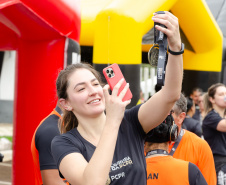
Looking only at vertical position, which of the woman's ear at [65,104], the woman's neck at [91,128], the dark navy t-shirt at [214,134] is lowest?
the dark navy t-shirt at [214,134]

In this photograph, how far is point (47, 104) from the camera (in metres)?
2.74

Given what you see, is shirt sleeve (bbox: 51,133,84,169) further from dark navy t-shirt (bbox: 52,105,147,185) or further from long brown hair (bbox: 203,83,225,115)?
long brown hair (bbox: 203,83,225,115)

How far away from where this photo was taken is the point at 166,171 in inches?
63.4

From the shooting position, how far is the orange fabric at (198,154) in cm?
204

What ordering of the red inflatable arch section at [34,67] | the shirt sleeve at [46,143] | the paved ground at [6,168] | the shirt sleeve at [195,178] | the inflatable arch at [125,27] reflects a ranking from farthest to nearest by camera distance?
the paved ground at [6,168]
the inflatable arch at [125,27]
the red inflatable arch section at [34,67]
the shirt sleeve at [46,143]
the shirt sleeve at [195,178]

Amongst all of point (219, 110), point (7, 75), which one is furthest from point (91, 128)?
point (7, 75)

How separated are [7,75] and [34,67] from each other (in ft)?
34.6

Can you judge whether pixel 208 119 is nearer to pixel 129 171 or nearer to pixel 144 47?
pixel 129 171

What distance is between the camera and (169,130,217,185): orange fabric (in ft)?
→ 6.69

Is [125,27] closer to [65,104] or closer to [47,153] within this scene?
[47,153]

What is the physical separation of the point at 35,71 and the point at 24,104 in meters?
0.27

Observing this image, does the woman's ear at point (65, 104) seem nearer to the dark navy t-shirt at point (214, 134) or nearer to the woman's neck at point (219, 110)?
the dark navy t-shirt at point (214, 134)

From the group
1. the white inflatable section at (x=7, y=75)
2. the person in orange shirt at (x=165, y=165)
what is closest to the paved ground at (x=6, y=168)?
the person in orange shirt at (x=165, y=165)

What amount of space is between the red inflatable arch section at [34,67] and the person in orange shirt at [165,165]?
1048 millimetres
